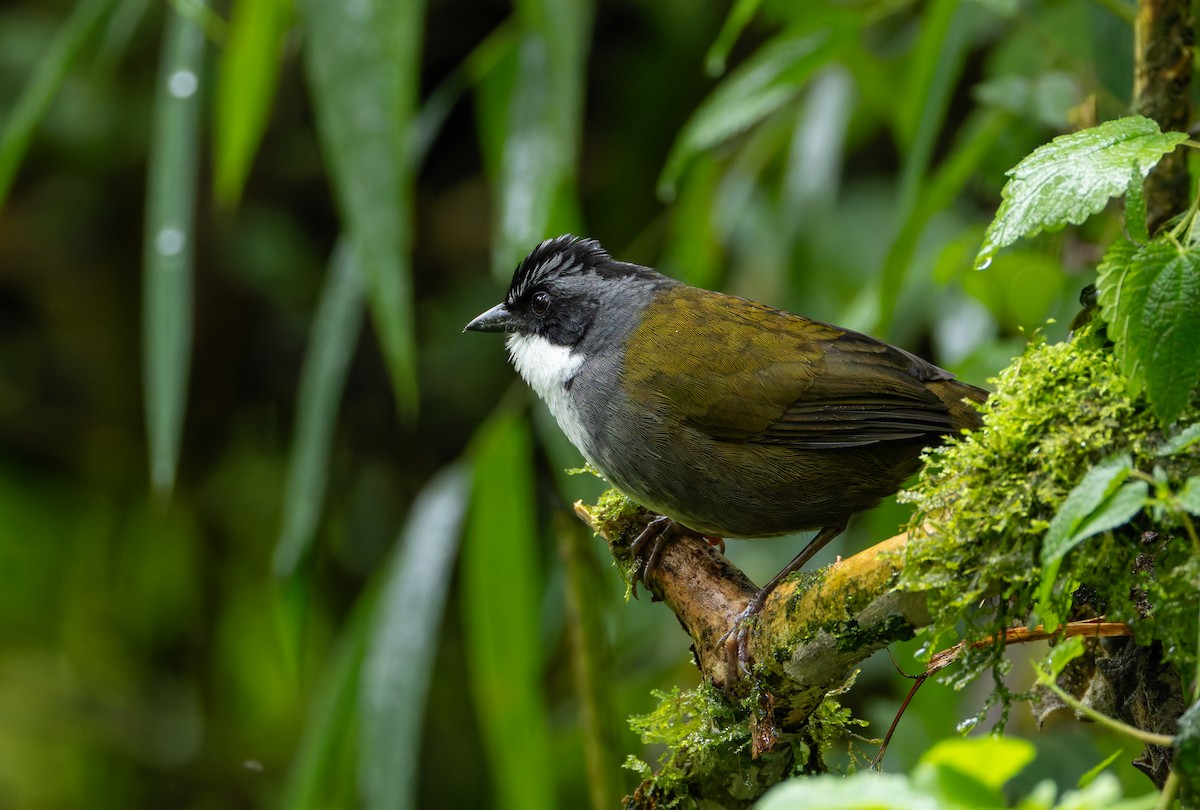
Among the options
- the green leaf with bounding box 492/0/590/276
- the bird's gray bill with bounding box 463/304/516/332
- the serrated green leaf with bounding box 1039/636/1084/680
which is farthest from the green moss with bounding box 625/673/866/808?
the green leaf with bounding box 492/0/590/276

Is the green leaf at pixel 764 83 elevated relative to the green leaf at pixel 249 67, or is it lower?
lower

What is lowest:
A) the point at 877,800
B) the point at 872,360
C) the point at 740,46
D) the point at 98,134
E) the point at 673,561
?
the point at 877,800

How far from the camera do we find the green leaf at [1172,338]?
148 centimetres

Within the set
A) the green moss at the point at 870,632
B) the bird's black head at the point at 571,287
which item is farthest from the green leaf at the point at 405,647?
the green moss at the point at 870,632

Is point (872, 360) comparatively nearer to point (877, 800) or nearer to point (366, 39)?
point (366, 39)

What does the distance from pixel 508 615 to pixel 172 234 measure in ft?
4.82

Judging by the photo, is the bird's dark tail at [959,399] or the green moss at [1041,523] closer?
the green moss at [1041,523]

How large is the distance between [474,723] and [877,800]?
5357 mm

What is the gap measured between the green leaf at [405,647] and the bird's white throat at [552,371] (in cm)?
55

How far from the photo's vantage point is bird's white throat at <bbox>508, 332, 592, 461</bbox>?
3146 millimetres

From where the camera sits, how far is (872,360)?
2.94 m

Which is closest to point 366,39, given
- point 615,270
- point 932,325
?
point 615,270

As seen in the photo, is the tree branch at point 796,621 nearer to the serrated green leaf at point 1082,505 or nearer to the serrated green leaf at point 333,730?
the serrated green leaf at point 1082,505

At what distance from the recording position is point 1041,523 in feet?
5.30
